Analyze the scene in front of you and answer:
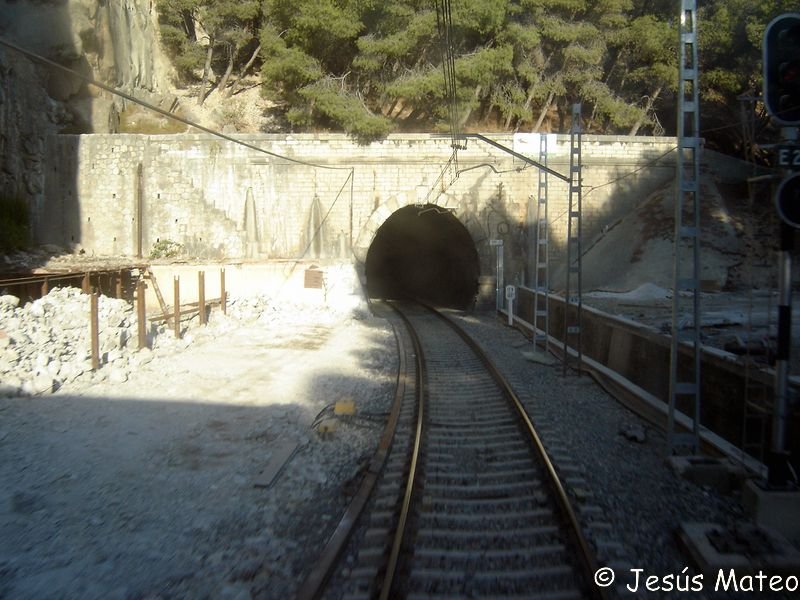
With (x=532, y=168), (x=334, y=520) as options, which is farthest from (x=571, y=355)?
(x=532, y=168)

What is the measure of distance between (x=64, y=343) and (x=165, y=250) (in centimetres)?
1232

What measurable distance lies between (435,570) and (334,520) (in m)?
1.09

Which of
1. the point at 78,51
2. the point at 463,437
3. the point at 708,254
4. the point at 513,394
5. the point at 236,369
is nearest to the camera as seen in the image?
Answer: the point at 463,437

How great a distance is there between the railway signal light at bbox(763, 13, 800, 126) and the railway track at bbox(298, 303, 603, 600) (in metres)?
3.24

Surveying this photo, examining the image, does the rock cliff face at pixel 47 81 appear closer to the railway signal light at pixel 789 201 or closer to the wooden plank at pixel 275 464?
the wooden plank at pixel 275 464

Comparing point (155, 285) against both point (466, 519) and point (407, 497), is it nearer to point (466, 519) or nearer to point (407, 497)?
point (407, 497)

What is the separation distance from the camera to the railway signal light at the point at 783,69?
4.22 meters

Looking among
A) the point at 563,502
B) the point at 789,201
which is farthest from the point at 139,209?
the point at 789,201

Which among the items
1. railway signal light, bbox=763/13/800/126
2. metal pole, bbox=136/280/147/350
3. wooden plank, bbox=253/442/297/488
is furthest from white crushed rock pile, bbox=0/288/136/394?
railway signal light, bbox=763/13/800/126

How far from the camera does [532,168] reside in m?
21.2

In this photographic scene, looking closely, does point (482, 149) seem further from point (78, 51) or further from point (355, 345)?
point (78, 51)

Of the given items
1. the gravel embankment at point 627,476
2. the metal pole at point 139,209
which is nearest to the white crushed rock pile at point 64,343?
the gravel embankment at point 627,476

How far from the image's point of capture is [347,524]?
441 centimetres

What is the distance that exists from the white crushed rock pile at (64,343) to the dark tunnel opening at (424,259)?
1335cm
